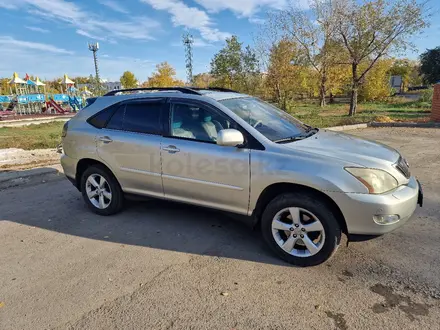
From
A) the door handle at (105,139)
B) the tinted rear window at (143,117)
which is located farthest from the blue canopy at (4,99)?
the tinted rear window at (143,117)

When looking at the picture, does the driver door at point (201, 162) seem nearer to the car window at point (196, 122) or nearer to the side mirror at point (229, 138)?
the car window at point (196, 122)

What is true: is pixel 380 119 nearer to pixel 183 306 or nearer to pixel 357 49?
pixel 357 49

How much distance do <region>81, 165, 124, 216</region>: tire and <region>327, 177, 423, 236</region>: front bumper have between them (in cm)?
286

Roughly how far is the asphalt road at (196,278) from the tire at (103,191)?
0.17 meters

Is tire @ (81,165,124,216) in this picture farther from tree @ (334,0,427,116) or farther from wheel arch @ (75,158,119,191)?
tree @ (334,0,427,116)

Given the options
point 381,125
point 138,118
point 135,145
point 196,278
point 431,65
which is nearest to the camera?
point 196,278

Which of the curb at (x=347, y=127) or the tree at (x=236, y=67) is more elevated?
the tree at (x=236, y=67)

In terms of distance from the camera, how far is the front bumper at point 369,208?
284cm

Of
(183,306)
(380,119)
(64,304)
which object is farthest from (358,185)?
(380,119)

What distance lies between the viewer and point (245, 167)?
3.30 metres

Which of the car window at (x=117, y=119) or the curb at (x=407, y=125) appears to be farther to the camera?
the curb at (x=407, y=125)

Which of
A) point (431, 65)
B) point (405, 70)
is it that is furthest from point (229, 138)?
point (405, 70)

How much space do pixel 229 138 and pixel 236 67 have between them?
26.5 m

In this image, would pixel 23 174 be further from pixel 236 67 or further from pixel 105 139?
pixel 236 67
